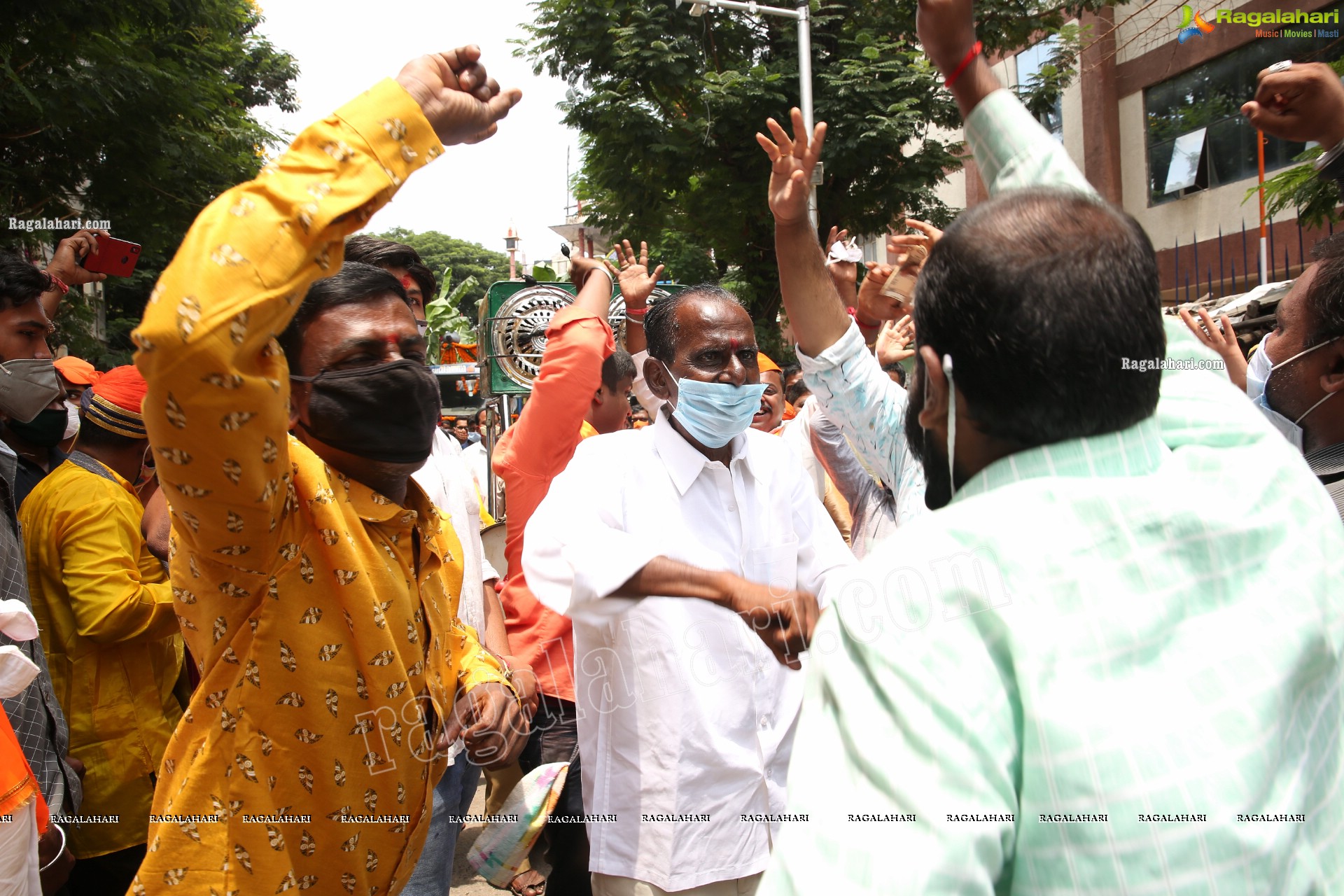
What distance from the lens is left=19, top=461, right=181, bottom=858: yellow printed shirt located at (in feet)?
9.73

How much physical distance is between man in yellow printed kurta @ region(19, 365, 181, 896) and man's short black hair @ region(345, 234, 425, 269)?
115 cm

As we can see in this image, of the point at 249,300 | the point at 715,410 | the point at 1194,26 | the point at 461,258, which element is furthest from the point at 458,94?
the point at 461,258

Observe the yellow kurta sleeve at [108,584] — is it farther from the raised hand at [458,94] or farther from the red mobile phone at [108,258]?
the red mobile phone at [108,258]

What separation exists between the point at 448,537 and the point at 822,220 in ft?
48.1

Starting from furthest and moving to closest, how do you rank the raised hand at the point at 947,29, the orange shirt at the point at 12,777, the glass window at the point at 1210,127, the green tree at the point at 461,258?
the green tree at the point at 461,258 < the glass window at the point at 1210,127 < the orange shirt at the point at 12,777 < the raised hand at the point at 947,29

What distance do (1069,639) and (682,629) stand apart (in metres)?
1.47

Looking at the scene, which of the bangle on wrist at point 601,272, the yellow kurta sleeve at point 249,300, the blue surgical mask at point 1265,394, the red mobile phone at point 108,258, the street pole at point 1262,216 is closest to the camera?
the yellow kurta sleeve at point 249,300

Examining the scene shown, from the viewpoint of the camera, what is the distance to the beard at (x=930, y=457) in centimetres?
127

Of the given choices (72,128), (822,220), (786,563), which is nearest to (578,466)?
(786,563)

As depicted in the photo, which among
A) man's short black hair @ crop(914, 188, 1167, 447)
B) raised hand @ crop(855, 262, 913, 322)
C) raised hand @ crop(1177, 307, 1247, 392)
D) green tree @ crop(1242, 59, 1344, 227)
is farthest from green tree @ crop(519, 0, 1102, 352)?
man's short black hair @ crop(914, 188, 1167, 447)

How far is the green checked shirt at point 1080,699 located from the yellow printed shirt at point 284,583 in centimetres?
91

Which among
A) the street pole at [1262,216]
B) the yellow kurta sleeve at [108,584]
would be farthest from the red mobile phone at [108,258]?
the street pole at [1262,216]

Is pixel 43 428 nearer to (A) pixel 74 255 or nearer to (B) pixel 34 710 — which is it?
(B) pixel 34 710

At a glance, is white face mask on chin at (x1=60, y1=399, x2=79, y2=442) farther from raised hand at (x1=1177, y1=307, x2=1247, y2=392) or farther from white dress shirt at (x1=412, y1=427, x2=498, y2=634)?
raised hand at (x1=1177, y1=307, x2=1247, y2=392)
